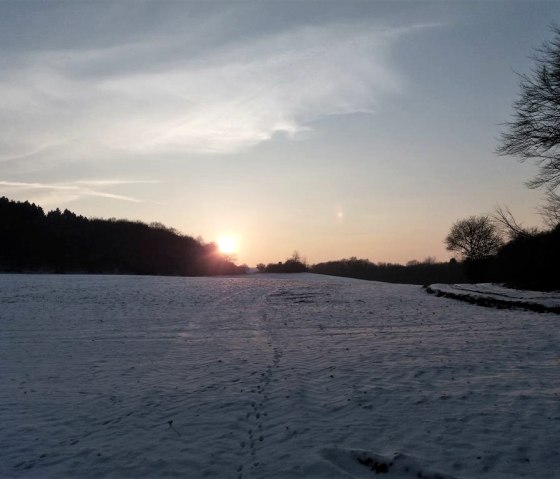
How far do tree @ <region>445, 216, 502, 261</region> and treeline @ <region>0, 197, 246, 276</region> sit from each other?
4747cm

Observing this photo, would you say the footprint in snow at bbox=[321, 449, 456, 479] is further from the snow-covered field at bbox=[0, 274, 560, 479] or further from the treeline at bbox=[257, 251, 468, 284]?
the treeline at bbox=[257, 251, 468, 284]

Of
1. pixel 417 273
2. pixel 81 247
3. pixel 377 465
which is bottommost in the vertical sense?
pixel 377 465

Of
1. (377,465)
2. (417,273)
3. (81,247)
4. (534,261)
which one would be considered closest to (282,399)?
(377,465)

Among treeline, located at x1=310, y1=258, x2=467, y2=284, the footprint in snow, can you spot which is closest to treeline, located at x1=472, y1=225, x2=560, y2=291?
the footprint in snow

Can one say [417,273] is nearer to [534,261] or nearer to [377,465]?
[534,261]

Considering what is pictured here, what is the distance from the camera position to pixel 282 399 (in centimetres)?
1074

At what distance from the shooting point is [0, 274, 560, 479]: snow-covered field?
24.8ft

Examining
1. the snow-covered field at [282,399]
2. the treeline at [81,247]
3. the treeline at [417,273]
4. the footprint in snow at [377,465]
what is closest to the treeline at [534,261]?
the snow-covered field at [282,399]

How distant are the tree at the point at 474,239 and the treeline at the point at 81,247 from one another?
47467mm

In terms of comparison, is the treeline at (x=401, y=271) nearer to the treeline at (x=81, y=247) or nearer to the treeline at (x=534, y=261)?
the treeline at (x=81, y=247)

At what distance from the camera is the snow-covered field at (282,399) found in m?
7.57

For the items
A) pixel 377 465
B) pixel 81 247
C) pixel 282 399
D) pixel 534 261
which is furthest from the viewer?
pixel 81 247

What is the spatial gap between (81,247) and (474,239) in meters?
68.8

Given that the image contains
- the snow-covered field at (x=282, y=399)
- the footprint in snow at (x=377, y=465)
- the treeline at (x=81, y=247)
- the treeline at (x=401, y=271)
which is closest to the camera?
the footprint in snow at (x=377, y=465)
